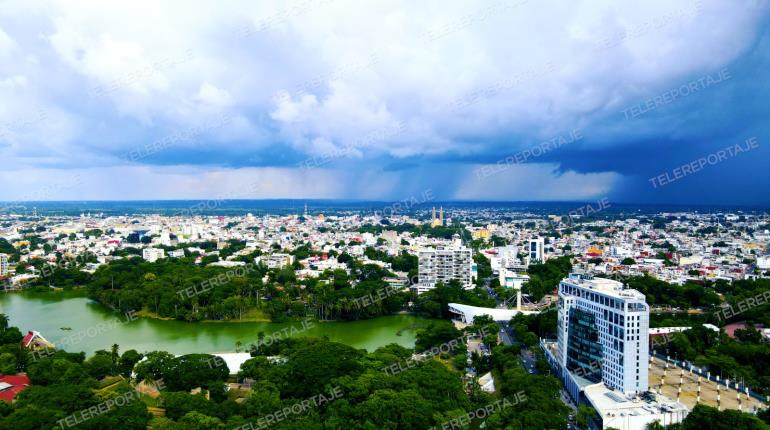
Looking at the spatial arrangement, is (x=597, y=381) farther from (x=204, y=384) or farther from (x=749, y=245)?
(x=749, y=245)

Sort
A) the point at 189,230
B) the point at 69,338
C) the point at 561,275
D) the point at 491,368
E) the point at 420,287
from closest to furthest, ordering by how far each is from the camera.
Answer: the point at 491,368
the point at 69,338
the point at 420,287
the point at 561,275
the point at 189,230


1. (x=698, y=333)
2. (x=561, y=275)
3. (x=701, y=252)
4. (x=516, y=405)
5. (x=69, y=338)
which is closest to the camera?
(x=516, y=405)

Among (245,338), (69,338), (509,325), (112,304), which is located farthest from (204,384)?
(112,304)

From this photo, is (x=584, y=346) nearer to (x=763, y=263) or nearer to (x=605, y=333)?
(x=605, y=333)

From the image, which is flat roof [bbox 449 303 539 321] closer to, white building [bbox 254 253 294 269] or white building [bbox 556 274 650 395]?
white building [bbox 556 274 650 395]

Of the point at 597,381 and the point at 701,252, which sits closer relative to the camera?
the point at 597,381
